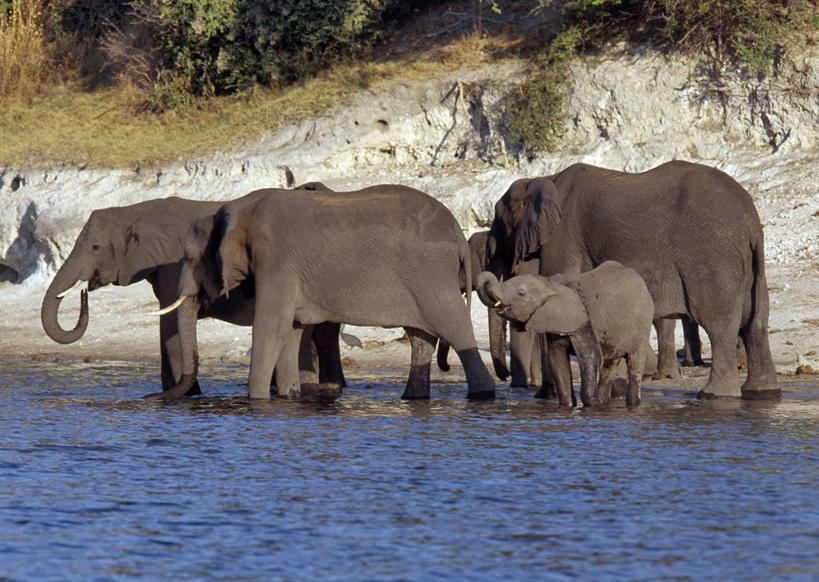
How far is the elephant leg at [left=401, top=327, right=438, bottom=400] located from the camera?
36.7ft

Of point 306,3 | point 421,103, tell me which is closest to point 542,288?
point 421,103

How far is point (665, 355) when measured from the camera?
41.8 ft

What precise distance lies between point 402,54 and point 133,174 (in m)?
4.99

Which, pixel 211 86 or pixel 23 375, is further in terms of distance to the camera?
pixel 211 86

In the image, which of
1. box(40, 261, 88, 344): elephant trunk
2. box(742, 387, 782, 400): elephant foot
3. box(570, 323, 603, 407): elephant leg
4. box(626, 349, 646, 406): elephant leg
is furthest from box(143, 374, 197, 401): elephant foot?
box(742, 387, 782, 400): elephant foot

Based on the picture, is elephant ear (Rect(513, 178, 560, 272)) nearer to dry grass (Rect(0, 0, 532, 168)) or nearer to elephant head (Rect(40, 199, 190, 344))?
elephant head (Rect(40, 199, 190, 344))

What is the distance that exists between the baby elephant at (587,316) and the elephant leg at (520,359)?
1819 mm

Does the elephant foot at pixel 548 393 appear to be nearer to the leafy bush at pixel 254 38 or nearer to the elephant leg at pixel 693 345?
the elephant leg at pixel 693 345

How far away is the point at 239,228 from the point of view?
1095 centimetres

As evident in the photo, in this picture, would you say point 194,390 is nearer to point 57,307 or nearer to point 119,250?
point 119,250

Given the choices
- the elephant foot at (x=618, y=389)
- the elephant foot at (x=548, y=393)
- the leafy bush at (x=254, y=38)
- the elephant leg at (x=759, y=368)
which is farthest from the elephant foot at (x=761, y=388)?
the leafy bush at (x=254, y=38)

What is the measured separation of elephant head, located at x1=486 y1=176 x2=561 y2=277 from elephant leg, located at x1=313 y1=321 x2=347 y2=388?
1.65 m

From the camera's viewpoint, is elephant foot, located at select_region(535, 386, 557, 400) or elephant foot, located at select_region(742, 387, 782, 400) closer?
elephant foot, located at select_region(742, 387, 782, 400)

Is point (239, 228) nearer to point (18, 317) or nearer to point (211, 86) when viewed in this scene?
point (18, 317)
